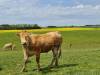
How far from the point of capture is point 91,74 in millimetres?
12047

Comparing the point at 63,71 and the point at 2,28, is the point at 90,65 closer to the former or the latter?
the point at 63,71

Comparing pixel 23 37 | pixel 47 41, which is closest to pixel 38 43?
pixel 47 41

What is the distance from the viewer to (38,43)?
14781 mm

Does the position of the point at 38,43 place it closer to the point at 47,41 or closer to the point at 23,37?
the point at 47,41

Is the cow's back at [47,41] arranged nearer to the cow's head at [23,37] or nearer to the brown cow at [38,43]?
the brown cow at [38,43]

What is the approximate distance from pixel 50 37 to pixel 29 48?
58.3 inches

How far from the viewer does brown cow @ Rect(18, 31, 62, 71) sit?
14.0 m

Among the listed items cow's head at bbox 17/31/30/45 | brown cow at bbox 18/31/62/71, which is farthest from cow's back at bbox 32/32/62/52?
cow's head at bbox 17/31/30/45

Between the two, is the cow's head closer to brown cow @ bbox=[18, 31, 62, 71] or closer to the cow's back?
brown cow @ bbox=[18, 31, 62, 71]

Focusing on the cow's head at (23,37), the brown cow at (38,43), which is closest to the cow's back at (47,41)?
the brown cow at (38,43)

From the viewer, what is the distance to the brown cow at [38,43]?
45.9 ft

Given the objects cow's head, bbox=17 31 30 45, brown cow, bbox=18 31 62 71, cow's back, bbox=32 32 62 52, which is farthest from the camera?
cow's back, bbox=32 32 62 52

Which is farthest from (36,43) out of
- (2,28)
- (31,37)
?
(2,28)

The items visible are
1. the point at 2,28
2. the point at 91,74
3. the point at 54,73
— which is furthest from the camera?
the point at 2,28
